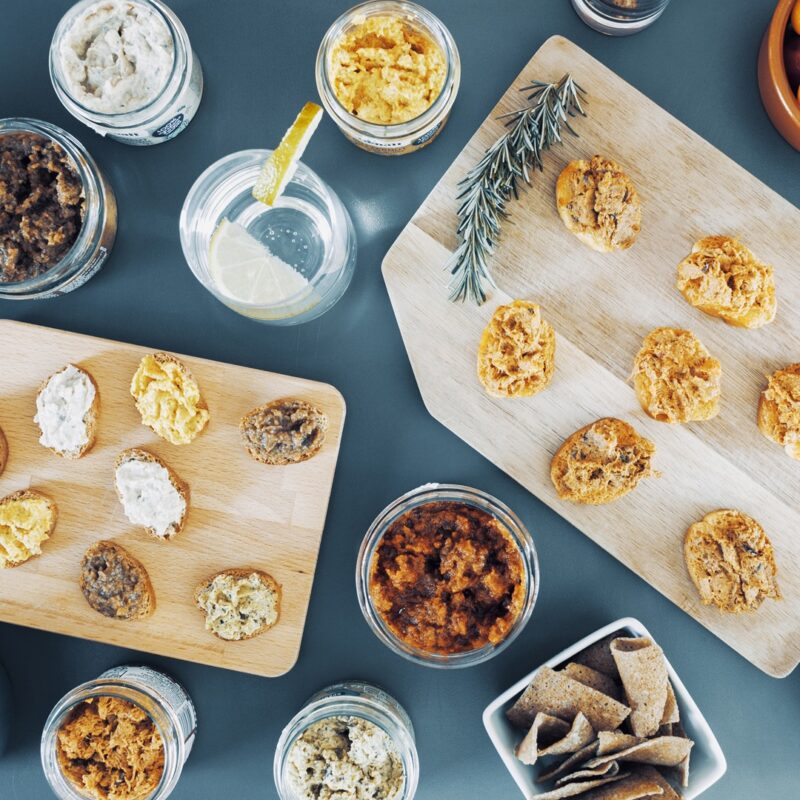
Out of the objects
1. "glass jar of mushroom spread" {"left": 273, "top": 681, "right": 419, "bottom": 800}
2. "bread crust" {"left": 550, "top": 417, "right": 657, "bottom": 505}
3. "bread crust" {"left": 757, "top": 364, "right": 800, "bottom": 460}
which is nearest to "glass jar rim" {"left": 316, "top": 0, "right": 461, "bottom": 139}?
"bread crust" {"left": 550, "top": 417, "right": 657, "bottom": 505}

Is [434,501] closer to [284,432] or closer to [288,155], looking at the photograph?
[284,432]

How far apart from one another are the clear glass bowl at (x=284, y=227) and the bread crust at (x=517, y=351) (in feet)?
1.03

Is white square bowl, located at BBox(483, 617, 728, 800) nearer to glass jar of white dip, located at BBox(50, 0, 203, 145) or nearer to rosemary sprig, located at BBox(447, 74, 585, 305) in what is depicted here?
rosemary sprig, located at BBox(447, 74, 585, 305)

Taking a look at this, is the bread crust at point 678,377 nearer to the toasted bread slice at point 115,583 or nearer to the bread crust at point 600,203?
the bread crust at point 600,203

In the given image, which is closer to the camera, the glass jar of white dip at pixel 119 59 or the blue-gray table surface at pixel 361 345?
the glass jar of white dip at pixel 119 59

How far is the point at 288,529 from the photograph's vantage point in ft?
4.68

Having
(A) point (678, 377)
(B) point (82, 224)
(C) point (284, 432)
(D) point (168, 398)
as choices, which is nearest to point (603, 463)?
(A) point (678, 377)

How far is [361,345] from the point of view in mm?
1486

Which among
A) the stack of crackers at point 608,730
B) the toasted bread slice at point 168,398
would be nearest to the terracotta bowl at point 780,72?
the stack of crackers at point 608,730

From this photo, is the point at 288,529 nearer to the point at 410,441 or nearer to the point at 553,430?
the point at 410,441

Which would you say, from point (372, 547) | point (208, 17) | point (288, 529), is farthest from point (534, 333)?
point (208, 17)

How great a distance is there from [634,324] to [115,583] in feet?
3.48

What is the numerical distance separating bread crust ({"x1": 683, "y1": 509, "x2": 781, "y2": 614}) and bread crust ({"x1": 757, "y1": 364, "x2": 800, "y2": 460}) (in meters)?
0.15

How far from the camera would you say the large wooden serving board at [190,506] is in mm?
1425
